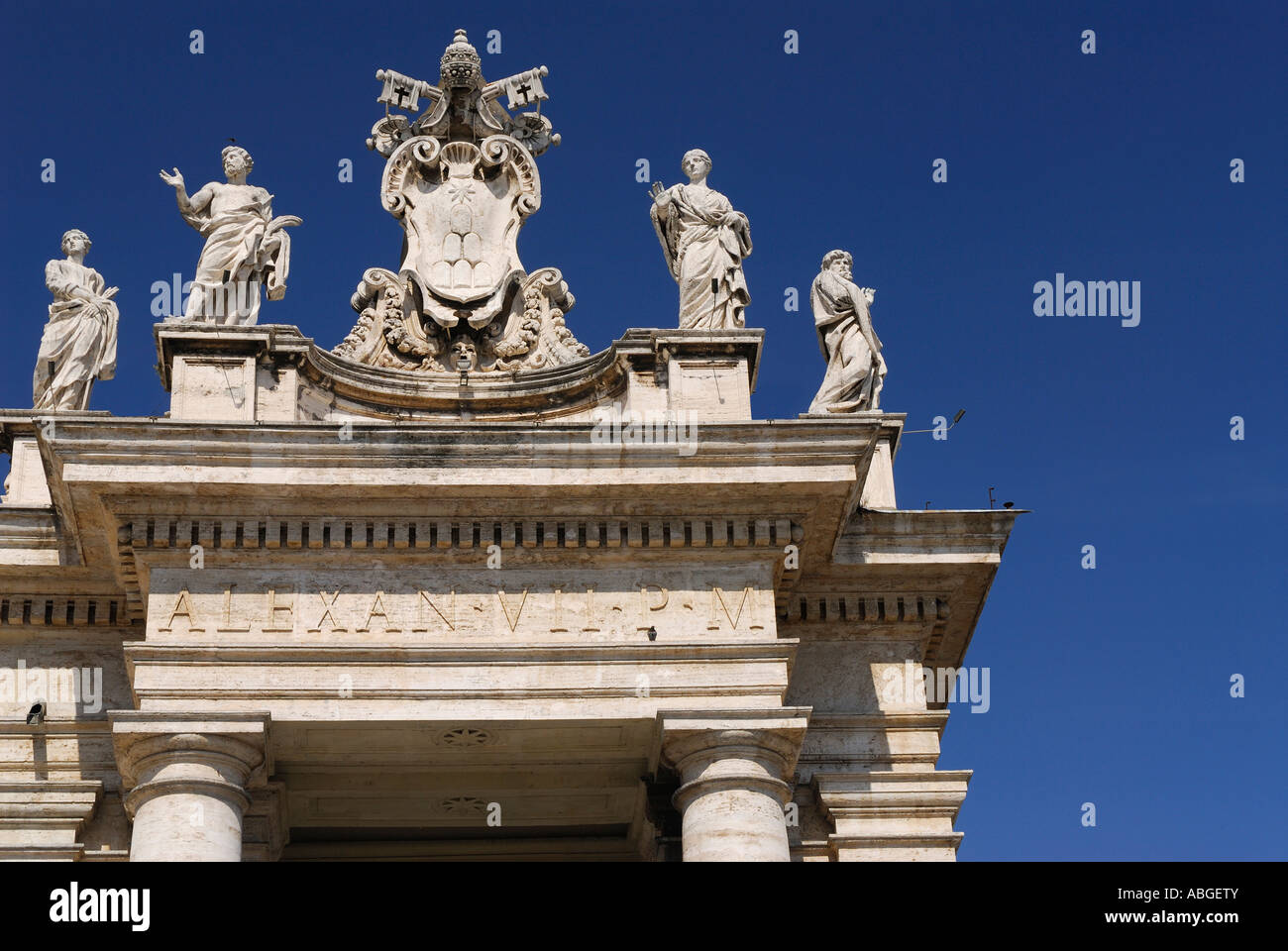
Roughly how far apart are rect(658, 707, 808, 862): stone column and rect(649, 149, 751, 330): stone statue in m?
5.26

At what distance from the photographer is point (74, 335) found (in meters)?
25.8

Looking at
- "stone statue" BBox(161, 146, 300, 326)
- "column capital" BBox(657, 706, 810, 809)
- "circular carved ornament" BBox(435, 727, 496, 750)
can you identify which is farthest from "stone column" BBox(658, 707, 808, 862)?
"stone statue" BBox(161, 146, 300, 326)

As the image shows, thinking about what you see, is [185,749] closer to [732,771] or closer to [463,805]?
[463,805]

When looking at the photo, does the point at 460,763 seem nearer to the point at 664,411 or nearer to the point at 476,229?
the point at 664,411

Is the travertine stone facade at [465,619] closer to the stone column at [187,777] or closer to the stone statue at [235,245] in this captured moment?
the stone column at [187,777]

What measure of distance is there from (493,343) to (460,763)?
5.77 metres

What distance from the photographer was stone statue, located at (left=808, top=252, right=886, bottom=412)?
25.8 meters

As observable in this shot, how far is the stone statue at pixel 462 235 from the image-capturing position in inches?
1060

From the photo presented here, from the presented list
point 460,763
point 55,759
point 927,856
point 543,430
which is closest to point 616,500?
point 543,430

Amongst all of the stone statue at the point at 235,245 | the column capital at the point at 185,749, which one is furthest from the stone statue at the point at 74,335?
the column capital at the point at 185,749

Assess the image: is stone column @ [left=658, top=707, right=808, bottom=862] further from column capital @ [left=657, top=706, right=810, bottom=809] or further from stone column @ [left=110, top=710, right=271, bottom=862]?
stone column @ [left=110, top=710, right=271, bottom=862]

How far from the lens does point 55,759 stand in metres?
24.0

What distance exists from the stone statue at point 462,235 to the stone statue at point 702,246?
64.6 inches

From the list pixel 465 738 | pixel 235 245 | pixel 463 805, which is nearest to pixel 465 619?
pixel 465 738
